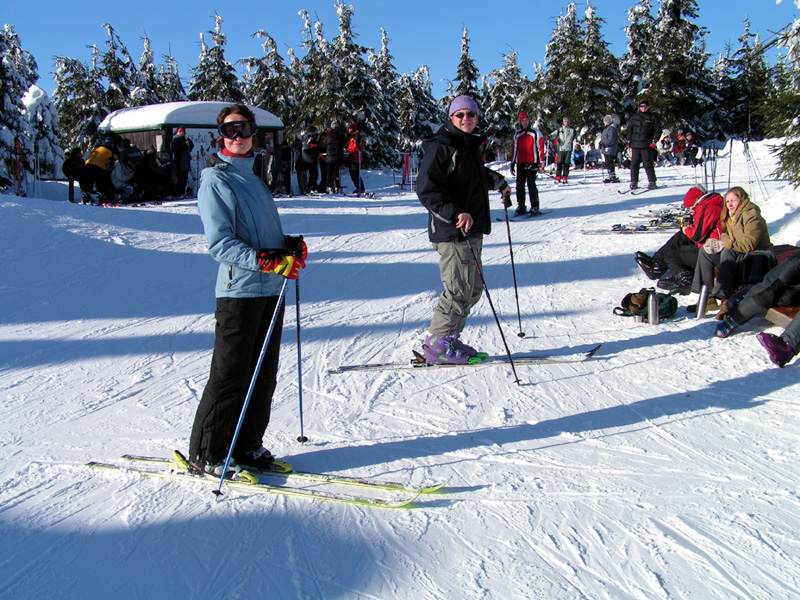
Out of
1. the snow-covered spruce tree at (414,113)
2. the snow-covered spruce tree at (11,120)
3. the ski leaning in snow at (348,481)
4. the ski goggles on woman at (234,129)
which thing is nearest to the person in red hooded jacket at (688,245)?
the ski leaning in snow at (348,481)

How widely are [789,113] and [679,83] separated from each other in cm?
2453

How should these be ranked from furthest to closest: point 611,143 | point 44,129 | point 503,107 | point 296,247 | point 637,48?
point 503,107
point 637,48
point 44,129
point 611,143
point 296,247

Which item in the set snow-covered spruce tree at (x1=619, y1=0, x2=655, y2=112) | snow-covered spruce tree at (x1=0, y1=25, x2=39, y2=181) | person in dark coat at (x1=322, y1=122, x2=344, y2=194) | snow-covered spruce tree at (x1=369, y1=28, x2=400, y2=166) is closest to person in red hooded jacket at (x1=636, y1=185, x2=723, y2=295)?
person in dark coat at (x1=322, y1=122, x2=344, y2=194)

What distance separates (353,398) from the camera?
14.4 feet

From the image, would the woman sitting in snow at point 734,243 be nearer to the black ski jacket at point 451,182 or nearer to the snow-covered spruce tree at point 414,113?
the black ski jacket at point 451,182

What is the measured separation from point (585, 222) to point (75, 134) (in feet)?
102

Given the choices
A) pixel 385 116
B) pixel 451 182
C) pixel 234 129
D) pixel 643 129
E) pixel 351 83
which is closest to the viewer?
pixel 234 129

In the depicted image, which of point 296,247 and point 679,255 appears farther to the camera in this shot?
point 679,255

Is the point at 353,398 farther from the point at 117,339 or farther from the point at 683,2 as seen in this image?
the point at 683,2

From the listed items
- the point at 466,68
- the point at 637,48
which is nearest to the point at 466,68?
the point at 466,68

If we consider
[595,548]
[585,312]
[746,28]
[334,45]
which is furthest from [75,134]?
[746,28]

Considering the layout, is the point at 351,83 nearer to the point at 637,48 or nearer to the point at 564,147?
the point at 564,147

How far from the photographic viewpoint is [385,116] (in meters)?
31.2

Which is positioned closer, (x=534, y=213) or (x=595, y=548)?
(x=595, y=548)
